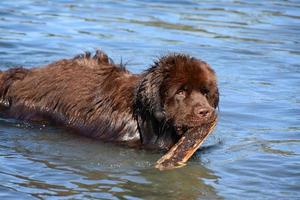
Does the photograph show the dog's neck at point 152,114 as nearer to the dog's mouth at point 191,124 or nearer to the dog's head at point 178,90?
the dog's head at point 178,90

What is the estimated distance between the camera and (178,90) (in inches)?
368

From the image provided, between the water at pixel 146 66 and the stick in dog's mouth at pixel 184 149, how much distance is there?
0.11 meters

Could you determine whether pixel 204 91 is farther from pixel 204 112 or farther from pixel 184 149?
pixel 184 149

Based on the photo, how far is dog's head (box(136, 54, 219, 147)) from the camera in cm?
929

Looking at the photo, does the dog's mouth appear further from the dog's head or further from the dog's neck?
the dog's neck

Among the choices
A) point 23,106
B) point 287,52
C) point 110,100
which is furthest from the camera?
point 287,52

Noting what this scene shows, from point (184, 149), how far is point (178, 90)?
2.29 feet

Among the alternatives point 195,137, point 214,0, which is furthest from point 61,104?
point 214,0

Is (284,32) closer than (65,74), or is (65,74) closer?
(65,74)

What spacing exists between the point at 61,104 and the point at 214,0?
11232mm

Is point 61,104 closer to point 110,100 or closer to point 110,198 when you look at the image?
point 110,100

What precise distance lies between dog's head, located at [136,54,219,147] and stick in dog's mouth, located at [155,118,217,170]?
0.13m

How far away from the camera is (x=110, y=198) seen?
25.9ft

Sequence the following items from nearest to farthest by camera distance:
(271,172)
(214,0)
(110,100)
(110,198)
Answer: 1. (110,198)
2. (271,172)
3. (110,100)
4. (214,0)
